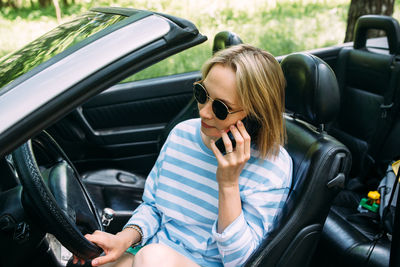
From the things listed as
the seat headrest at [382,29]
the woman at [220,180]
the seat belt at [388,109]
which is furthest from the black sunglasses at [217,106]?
the seat headrest at [382,29]

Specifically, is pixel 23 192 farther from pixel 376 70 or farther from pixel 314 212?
pixel 376 70

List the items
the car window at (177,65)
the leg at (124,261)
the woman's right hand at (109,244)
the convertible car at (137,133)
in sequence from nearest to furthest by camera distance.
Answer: the convertible car at (137,133) → the woman's right hand at (109,244) → the leg at (124,261) → the car window at (177,65)

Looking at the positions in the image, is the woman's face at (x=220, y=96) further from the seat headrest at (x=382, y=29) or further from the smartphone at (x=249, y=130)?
the seat headrest at (x=382, y=29)

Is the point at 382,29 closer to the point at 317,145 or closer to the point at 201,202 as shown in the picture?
the point at 317,145

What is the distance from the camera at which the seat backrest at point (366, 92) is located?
8.47 feet

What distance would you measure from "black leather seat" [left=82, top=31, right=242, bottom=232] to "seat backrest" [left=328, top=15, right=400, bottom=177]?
3.25 ft

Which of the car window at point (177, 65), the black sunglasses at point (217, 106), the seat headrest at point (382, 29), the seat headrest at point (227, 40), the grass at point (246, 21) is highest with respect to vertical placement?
the black sunglasses at point (217, 106)

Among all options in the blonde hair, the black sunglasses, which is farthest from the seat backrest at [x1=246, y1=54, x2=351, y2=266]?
the black sunglasses

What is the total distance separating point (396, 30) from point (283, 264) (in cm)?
185

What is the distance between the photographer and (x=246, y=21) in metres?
5.61

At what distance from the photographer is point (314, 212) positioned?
4.76 ft

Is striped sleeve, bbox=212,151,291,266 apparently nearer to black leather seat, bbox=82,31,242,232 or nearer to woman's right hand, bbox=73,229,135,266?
woman's right hand, bbox=73,229,135,266

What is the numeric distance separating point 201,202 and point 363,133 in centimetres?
170

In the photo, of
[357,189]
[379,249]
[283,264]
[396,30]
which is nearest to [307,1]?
[396,30]
